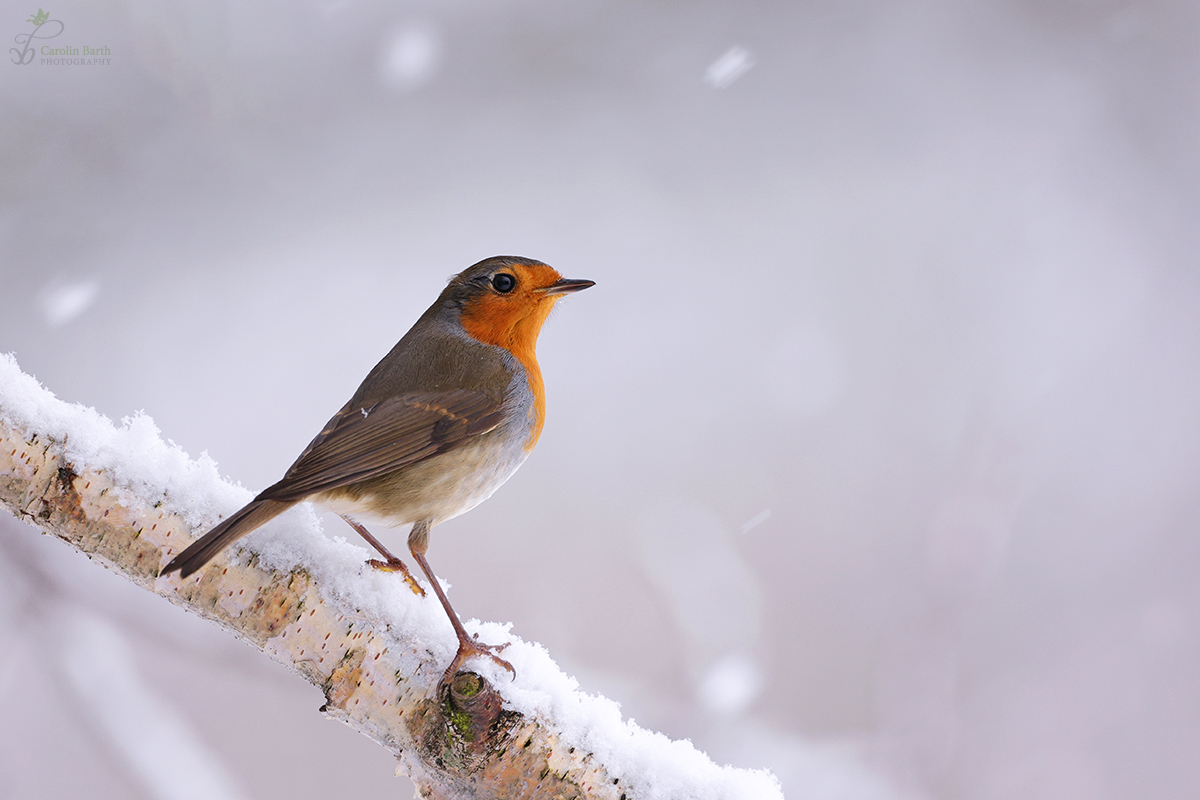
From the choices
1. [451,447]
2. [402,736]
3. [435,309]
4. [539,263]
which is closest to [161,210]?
[435,309]

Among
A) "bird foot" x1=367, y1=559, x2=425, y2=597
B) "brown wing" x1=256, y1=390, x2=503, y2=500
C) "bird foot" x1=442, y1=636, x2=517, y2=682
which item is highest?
"brown wing" x1=256, y1=390, x2=503, y2=500

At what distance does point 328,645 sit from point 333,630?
0.10ft

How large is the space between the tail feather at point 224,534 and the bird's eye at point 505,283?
1100 millimetres

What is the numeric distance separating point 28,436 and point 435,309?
4.33ft

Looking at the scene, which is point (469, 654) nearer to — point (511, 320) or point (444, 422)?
point (444, 422)

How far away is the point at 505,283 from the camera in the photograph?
268cm

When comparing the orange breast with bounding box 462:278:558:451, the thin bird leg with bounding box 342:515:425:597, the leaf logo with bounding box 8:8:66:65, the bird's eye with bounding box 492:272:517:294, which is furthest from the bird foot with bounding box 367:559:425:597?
the leaf logo with bounding box 8:8:66:65

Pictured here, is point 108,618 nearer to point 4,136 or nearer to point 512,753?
point 512,753

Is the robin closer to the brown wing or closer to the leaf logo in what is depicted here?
the brown wing

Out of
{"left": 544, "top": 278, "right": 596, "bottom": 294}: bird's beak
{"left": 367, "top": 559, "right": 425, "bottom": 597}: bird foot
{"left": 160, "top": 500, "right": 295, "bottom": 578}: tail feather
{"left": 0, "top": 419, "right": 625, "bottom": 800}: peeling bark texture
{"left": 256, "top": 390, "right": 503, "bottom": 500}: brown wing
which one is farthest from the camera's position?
{"left": 544, "top": 278, "right": 596, "bottom": 294}: bird's beak

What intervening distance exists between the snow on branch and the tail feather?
0.48 ft

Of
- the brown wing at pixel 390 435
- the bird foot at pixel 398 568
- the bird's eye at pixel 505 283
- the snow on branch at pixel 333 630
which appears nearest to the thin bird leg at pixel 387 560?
the bird foot at pixel 398 568

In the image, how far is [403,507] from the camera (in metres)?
2.22

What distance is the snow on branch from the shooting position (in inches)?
68.5
